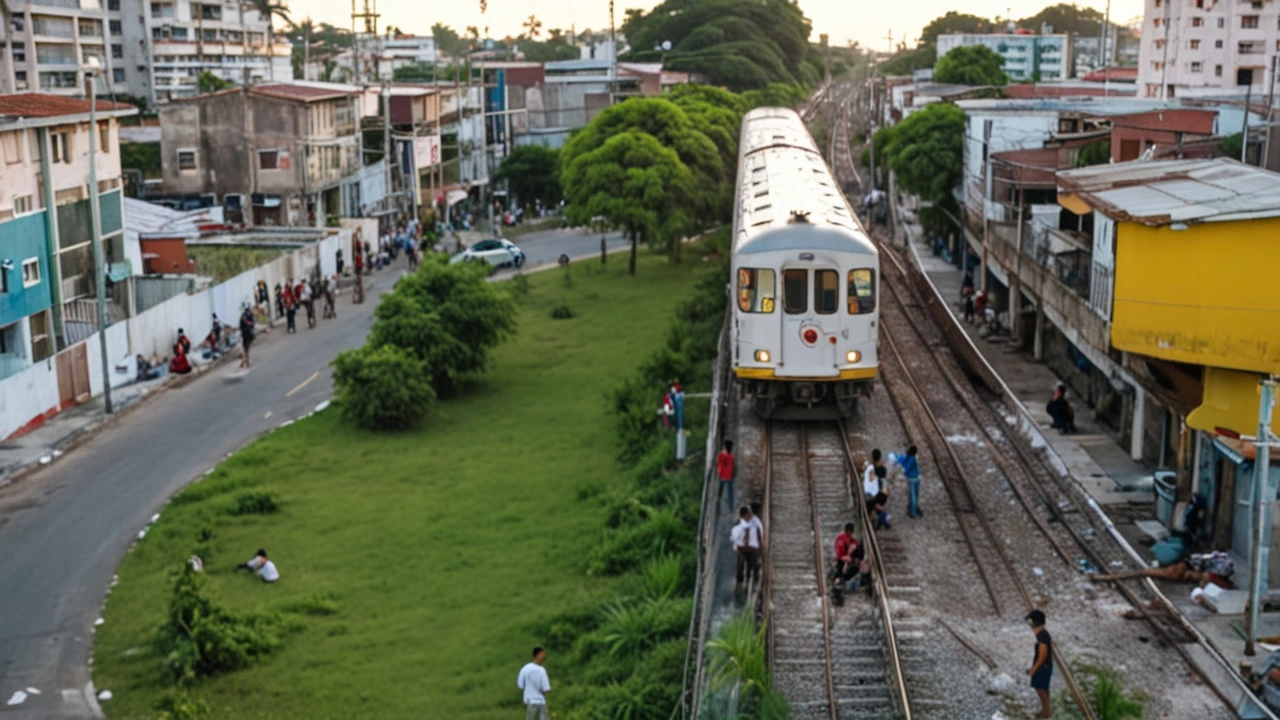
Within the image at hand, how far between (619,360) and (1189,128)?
12.9m

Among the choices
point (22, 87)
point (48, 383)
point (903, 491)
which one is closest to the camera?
point (903, 491)

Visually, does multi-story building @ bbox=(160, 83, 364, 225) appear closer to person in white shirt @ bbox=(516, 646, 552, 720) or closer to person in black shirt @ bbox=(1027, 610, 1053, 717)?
person in white shirt @ bbox=(516, 646, 552, 720)

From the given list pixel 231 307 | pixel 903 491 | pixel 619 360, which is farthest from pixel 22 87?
pixel 903 491

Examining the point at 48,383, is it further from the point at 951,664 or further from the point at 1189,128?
the point at 1189,128

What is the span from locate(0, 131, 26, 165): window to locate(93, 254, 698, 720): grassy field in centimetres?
728

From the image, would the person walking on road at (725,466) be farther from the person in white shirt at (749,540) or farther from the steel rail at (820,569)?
the person in white shirt at (749,540)

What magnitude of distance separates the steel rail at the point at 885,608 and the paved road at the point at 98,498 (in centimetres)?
837

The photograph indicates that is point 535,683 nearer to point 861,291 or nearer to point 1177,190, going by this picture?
point 861,291

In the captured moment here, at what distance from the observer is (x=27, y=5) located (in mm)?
66000

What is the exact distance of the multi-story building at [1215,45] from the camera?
61.2 meters

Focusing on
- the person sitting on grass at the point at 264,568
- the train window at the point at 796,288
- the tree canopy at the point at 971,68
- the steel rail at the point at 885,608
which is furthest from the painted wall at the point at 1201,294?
the tree canopy at the point at 971,68

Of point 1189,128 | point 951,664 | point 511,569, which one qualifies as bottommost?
point 511,569

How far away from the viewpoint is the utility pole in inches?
520

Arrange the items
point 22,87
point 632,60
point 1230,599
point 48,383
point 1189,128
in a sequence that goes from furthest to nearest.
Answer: point 632,60, point 22,87, point 1189,128, point 48,383, point 1230,599
